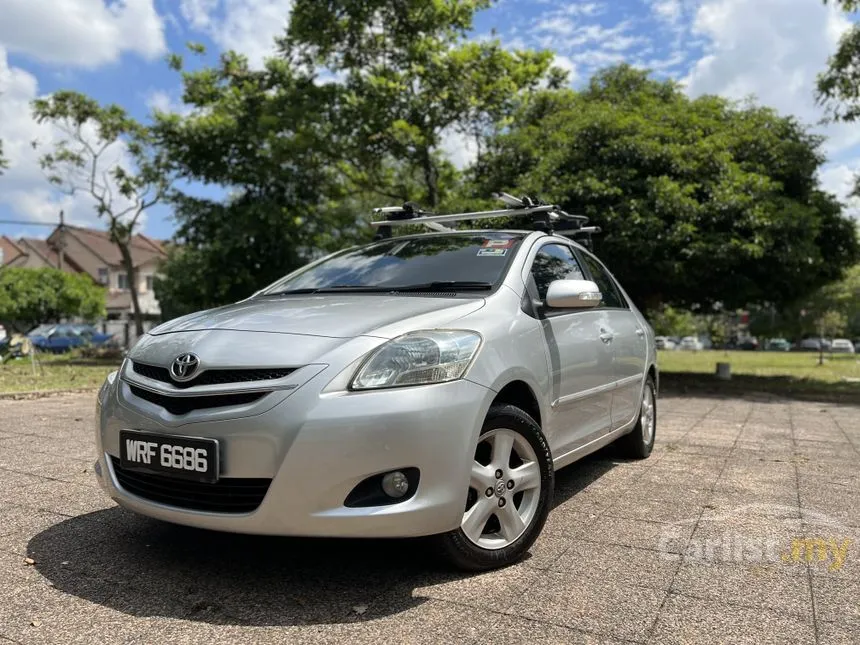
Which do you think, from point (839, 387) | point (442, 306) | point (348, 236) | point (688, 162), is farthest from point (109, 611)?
point (348, 236)

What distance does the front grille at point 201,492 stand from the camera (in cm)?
258

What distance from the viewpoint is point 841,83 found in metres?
13.4

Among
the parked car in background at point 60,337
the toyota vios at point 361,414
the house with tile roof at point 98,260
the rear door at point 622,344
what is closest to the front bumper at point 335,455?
the toyota vios at point 361,414

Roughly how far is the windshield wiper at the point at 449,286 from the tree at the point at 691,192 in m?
9.57

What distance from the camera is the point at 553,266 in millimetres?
4117

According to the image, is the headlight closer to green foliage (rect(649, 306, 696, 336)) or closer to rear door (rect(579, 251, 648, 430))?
rear door (rect(579, 251, 648, 430))

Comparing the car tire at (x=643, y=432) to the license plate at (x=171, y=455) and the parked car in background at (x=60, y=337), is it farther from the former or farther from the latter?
the parked car in background at (x=60, y=337)

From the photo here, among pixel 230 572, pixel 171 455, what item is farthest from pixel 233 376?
pixel 230 572

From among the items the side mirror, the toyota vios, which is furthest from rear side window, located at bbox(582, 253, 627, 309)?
the toyota vios

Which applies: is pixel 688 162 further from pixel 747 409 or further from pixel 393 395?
pixel 393 395

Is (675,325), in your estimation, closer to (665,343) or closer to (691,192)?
(665,343)

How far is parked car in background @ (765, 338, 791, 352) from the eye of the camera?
3115 inches

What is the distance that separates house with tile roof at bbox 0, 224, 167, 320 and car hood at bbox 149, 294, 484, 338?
163 feet

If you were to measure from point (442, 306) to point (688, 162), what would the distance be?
11586 millimetres
